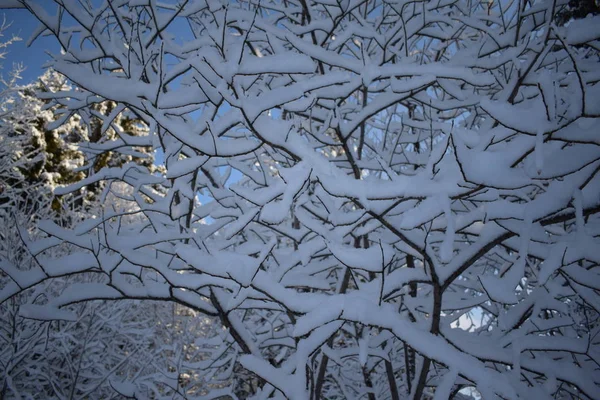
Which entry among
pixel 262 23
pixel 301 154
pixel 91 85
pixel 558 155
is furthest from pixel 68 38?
pixel 558 155

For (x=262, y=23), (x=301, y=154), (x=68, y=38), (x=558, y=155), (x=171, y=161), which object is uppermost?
(x=262, y=23)

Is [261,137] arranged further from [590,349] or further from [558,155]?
[590,349]

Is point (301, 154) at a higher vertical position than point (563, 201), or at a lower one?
higher

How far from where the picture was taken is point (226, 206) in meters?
2.31

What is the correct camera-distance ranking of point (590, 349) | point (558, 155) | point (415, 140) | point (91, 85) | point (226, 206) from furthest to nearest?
point (415, 140) < point (226, 206) < point (590, 349) < point (91, 85) < point (558, 155)

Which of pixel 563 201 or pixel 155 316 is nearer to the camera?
pixel 563 201

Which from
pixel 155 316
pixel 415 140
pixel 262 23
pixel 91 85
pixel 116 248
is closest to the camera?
pixel 91 85

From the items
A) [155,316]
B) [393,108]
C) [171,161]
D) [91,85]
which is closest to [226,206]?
[171,161]

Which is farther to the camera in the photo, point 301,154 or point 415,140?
point 415,140

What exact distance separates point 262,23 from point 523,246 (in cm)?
159

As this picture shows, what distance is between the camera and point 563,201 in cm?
104

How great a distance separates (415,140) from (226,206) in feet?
4.94

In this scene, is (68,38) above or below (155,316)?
above

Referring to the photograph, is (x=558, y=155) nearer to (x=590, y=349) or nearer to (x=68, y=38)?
(x=590, y=349)
